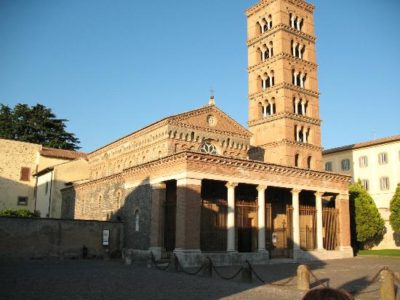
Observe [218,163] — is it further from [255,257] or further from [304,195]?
[304,195]

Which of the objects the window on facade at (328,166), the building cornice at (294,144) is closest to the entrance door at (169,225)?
the building cornice at (294,144)

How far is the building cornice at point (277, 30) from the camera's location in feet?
111

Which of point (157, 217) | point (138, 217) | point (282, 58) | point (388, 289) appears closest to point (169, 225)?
point (157, 217)

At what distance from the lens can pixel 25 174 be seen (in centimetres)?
4197

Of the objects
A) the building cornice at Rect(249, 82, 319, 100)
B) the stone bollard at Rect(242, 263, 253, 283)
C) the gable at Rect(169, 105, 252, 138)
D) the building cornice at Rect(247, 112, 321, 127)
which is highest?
the building cornice at Rect(249, 82, 319, 100)

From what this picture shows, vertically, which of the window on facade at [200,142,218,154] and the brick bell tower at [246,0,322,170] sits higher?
the brick bell tower at [246,0,322,170]

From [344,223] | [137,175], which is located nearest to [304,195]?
[344,223]

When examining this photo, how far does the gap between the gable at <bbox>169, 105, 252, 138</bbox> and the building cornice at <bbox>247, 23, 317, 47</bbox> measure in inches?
345

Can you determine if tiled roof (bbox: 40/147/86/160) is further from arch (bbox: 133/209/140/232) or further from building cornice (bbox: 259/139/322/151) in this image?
building cornice (bbox: 259/139/322/151)

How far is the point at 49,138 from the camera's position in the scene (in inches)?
2237

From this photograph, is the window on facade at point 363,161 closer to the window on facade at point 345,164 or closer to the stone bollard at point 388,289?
the window on facade at point 345,164

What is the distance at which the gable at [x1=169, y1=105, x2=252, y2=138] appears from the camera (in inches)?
1141

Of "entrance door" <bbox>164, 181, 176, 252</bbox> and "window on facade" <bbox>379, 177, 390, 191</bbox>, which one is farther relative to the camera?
"window on facade" <bbox>379, 177, 390, 191</bbox>

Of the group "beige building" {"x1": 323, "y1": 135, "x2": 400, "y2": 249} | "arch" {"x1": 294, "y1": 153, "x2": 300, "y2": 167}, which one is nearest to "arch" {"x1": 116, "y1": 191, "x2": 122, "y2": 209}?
"arch" {"x1": 294, "y1": 153, "x2": 300, "y2": 167}
